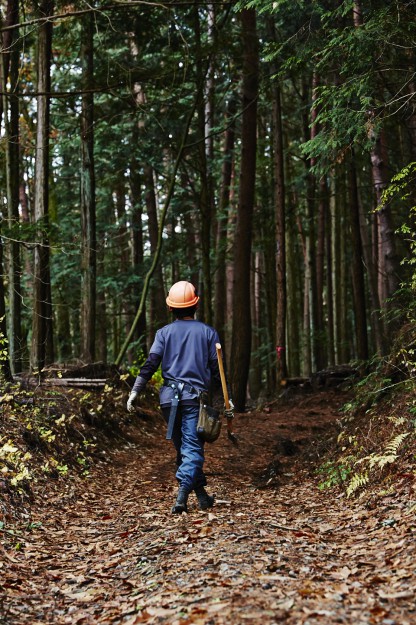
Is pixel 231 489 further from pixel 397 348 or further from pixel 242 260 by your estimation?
pixel 242 260

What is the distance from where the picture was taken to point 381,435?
26.0 feet

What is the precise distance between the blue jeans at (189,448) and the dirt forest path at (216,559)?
1.17ft

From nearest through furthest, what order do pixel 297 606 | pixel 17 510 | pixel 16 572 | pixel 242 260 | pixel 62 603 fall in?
1. pixel 297 606
2. pixel 62 603
3. pixel 16 572
4. pixel 17 510
5. pixel 242 260

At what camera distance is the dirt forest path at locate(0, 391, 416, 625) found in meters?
4.01

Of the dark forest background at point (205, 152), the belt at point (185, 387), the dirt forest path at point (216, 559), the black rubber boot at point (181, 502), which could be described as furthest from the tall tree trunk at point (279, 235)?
the black rubber boot at point (181, 502)

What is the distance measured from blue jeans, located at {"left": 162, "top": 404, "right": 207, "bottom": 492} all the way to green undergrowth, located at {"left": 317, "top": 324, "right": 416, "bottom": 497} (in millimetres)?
1623

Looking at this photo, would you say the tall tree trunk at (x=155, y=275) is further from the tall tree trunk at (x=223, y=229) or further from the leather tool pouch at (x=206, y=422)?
the leather tool pouch at (x=206, y=422)

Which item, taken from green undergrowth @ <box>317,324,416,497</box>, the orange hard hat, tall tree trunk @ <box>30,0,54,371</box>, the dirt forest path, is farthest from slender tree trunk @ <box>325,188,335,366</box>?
the orange hard hat

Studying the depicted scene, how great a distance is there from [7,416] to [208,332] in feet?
10.9

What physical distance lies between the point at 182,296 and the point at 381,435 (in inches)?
116

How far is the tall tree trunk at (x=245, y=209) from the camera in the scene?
52.8ft

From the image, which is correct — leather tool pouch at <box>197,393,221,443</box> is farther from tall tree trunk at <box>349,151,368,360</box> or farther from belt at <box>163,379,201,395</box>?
tall tree trunk at <box>349,151,368,360</box>

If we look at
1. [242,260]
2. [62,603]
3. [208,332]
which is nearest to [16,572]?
[62,603]

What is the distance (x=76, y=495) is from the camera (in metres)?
8.16
